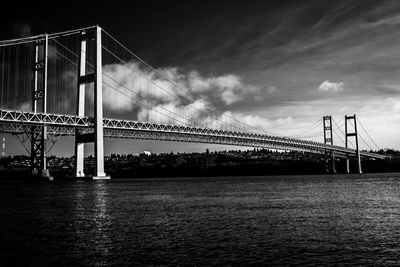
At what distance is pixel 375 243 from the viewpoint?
1155 cm

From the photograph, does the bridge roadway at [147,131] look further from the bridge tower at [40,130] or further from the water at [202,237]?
the water at [202,237]

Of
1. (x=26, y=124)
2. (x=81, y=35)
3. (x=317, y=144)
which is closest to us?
(x=26, y=124)

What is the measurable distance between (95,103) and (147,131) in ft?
34.6

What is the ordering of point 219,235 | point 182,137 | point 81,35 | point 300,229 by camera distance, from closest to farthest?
1. point 219,235
2. point 300,229
3. point 81,35
4. point 182,137

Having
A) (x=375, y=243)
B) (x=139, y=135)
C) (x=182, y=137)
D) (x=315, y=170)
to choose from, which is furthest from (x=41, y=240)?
(x=315, y=170)

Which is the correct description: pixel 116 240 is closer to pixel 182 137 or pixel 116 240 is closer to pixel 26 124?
pixel 26 124

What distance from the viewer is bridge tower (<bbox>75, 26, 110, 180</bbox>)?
54750 mm

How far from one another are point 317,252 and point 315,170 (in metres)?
107

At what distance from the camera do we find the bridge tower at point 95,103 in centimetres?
5475

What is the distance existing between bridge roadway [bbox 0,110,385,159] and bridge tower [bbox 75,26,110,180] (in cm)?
210

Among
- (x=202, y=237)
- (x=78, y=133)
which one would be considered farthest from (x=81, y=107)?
(x=202, y=237)

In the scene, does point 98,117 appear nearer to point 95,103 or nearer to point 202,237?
point 95,103

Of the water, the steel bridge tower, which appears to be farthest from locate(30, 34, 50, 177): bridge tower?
the water

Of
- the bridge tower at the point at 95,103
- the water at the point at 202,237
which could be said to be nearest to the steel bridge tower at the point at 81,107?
the bridge tower at the point at 95,103
